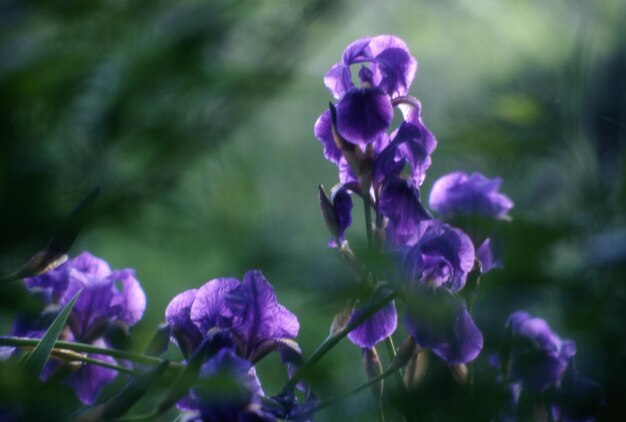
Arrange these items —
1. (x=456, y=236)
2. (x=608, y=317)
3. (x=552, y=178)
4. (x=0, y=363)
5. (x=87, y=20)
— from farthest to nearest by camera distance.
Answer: (x=552, y=178) < (x=87, y=20) < (x=456, y=236) < (x=608, y=317) < (x=0, y=363)

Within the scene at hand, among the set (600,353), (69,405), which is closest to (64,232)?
(69,405)

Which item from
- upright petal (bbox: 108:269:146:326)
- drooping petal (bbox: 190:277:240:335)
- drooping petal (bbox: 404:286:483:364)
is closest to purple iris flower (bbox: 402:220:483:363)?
drooping petal (bbox: 404:286:483:364)

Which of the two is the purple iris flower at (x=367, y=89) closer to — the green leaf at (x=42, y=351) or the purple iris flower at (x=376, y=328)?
the purple iris flower at (x=376, y=328)

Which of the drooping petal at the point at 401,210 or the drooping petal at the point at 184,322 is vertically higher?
the drooping petal at the point at 401,210

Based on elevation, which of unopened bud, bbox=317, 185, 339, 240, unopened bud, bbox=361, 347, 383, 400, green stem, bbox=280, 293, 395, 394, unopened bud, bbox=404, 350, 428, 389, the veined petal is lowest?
unopened bud, bbox=361, 347, 383, 400

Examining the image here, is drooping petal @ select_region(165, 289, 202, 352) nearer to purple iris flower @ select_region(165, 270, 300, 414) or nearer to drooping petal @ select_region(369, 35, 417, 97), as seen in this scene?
purple iris flower @ select_region(165, 270, 300, 414)

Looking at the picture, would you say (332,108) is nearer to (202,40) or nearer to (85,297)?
(202,40)

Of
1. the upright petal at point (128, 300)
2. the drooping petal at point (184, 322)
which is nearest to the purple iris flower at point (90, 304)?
the upright petal at point (128, 300)
